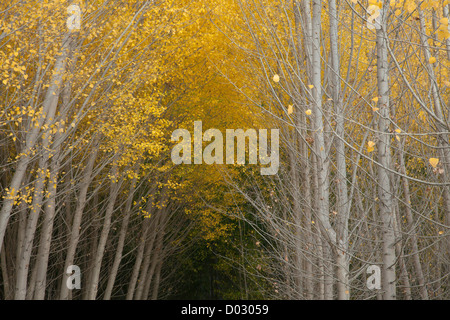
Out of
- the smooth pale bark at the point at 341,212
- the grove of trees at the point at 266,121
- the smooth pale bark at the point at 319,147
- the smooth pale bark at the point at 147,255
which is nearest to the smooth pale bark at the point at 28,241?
the grove of trees at the point at 266,121

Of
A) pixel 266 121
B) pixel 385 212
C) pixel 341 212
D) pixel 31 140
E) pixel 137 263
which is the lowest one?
pixel 385 212

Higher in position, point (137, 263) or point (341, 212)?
point (137, 263)

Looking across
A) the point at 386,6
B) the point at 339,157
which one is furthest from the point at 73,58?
the point at 386,6

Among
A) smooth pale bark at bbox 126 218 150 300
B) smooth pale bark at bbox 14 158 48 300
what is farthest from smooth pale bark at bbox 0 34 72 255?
smooth pale bark at bbox 126 218 150 300

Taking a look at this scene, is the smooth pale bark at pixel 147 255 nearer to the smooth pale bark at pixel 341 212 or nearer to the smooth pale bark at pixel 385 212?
the smooth pale bark at pixel 341 212

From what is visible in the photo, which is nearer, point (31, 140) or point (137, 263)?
point (31, 140)

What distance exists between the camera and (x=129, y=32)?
27.3ft

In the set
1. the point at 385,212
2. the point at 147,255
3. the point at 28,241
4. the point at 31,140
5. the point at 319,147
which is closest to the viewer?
the point at 385,212

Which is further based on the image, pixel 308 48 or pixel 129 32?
pixel 129 32

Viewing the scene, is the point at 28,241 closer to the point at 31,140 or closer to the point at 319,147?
the point at 31,140

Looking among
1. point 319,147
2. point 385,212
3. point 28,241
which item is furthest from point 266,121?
point 385,212

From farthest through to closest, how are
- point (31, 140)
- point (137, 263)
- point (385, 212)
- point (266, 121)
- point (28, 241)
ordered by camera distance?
point (137, 263)
point (266, 121)
point (28, 241)
point (31, 140)
point (385, 212)
